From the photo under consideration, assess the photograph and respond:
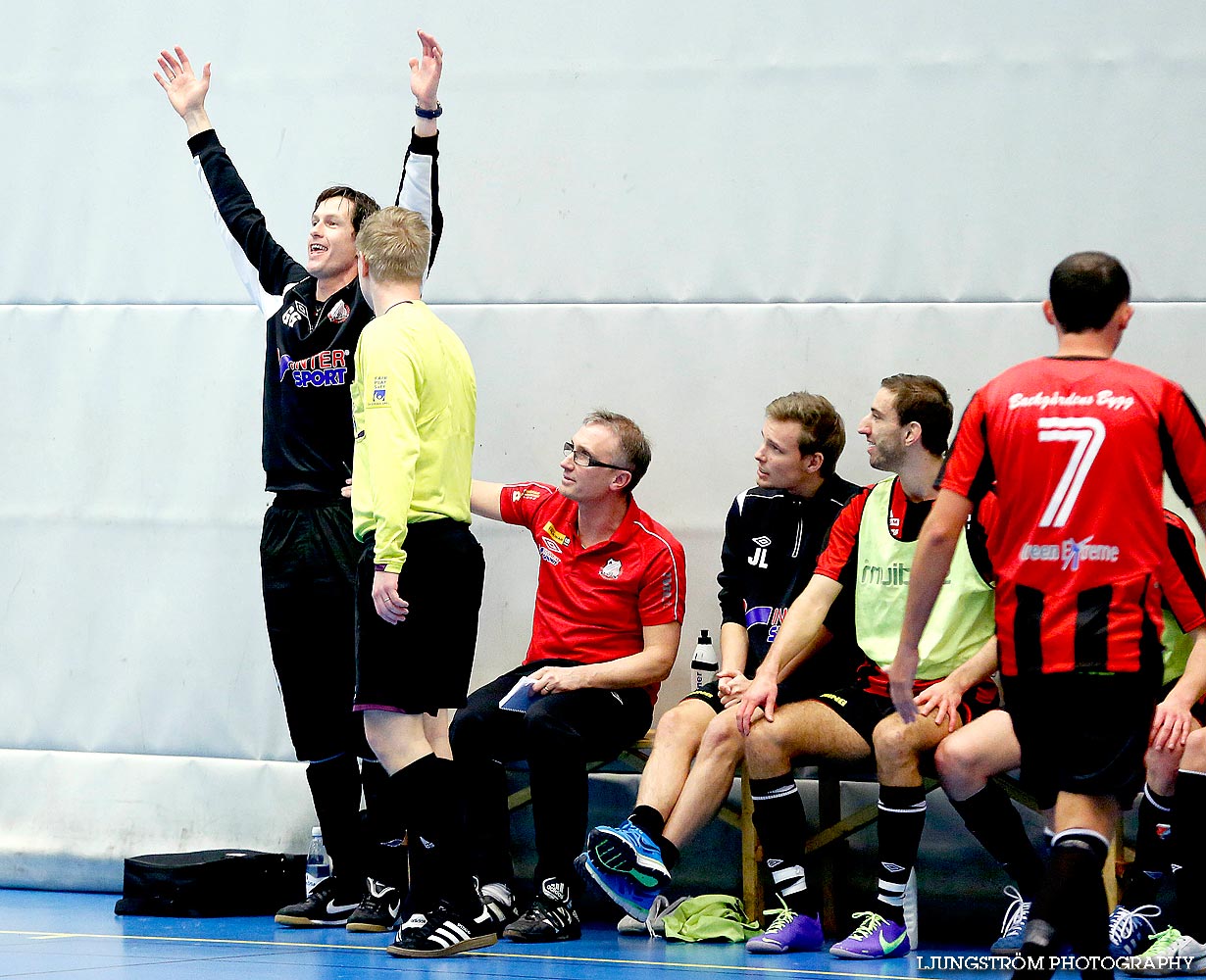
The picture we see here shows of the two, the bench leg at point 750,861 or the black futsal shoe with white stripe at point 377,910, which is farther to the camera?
the bench leg at point 750,861

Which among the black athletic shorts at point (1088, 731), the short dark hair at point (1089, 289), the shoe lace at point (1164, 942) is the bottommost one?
the shoe lace at point (1164, 942)

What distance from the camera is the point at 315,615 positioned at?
436 cm

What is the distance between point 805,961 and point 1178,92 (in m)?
2.96

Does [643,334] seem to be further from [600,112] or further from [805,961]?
[805,961]

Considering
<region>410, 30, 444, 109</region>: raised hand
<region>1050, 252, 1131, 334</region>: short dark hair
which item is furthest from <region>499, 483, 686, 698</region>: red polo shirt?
<region>1050, 252, 1131, 334</region>: short dark hair

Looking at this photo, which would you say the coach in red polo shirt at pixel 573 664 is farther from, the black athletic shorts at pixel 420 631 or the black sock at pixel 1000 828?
the black sock at pixel 1000 828

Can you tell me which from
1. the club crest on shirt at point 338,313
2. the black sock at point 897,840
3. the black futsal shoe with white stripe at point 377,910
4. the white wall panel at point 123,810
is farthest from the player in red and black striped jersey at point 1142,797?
the white wall panel at point 123,810

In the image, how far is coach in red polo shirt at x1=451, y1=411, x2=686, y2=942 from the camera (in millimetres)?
4273

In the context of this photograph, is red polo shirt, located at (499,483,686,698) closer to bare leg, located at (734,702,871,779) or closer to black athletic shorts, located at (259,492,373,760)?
bare leg, located at (734,702,871,779)

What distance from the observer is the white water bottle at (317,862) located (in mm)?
4762

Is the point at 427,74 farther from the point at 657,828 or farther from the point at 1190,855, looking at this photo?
the point at 1190,855

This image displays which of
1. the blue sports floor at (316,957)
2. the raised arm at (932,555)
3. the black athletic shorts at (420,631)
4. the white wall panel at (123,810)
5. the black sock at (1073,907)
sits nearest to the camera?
the black sock at (1073,907)

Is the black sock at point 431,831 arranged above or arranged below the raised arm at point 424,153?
below

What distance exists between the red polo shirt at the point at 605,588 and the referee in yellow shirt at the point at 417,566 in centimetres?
76
